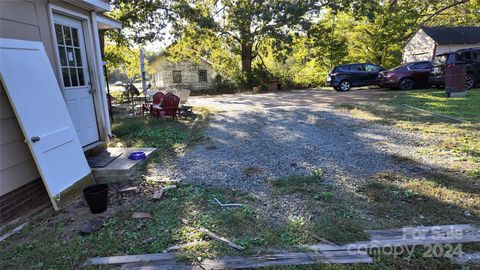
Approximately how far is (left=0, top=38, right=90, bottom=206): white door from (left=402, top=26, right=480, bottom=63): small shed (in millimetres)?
21564

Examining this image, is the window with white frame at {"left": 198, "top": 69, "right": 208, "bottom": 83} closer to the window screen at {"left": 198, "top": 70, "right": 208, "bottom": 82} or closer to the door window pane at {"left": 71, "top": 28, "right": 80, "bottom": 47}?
the window screen at {"left": 198, "top": 70, "right": 208, "bottom": 82}

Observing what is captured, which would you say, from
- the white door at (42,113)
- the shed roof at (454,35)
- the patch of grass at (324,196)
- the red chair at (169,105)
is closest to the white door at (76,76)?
the white door at (42,113)

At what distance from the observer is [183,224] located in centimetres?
321

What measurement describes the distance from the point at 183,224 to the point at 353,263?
166cm

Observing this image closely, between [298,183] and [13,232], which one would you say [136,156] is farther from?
[298,183]

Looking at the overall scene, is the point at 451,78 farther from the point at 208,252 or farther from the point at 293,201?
Result: the point at 208,252

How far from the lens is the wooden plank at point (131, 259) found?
264 cm

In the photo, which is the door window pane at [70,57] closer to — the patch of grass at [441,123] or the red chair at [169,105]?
the red chair at [169,105]

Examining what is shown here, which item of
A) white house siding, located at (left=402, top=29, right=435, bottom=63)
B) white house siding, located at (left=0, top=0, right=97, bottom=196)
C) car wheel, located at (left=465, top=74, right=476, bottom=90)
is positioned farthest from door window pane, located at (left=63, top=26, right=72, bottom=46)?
white house siding, located at (left=402, top=29, right=435, bottom=63)

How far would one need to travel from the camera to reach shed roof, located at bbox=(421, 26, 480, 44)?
63.6 feet

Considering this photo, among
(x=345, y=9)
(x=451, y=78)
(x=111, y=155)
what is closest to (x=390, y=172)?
(x=111, y=155)

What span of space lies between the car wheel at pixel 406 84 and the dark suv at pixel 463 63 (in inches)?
45.3

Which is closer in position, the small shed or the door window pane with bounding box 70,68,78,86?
the door window pane with bounding box 70,68,78,86

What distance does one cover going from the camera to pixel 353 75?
16.1m
